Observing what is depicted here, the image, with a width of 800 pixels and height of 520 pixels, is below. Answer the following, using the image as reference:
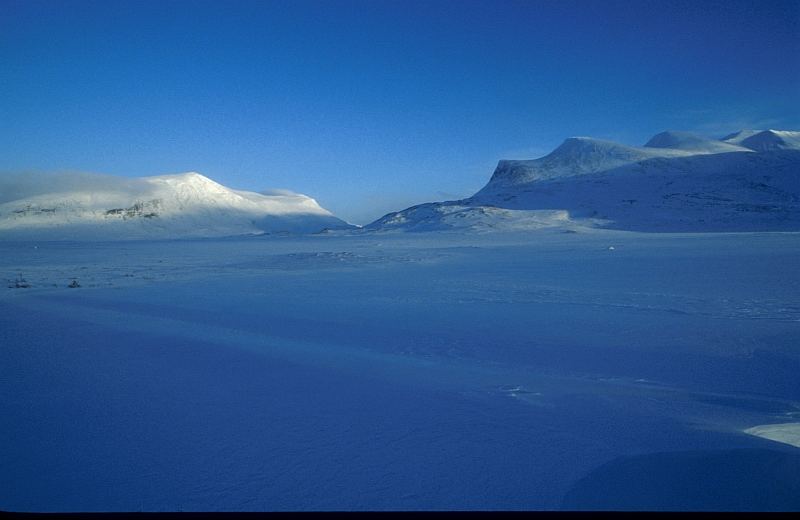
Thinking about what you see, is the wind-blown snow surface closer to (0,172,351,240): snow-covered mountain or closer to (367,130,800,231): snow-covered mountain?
(367,130,800,231): snow-covered mountain

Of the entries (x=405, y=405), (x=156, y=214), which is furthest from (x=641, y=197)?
(x=156, y=214)

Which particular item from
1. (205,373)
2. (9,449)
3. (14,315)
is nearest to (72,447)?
(9,449)

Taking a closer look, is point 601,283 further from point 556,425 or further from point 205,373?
point 205,373

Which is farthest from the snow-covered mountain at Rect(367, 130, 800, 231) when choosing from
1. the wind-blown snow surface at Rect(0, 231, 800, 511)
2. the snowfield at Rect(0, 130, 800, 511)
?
the wind-blown snow surface at Rect(0, 231, 800, 511)

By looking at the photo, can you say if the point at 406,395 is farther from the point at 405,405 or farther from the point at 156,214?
the point at 156,214

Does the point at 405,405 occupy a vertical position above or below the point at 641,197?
below

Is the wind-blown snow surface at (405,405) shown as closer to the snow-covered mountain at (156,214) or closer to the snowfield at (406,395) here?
the snowfield at (406,395)
